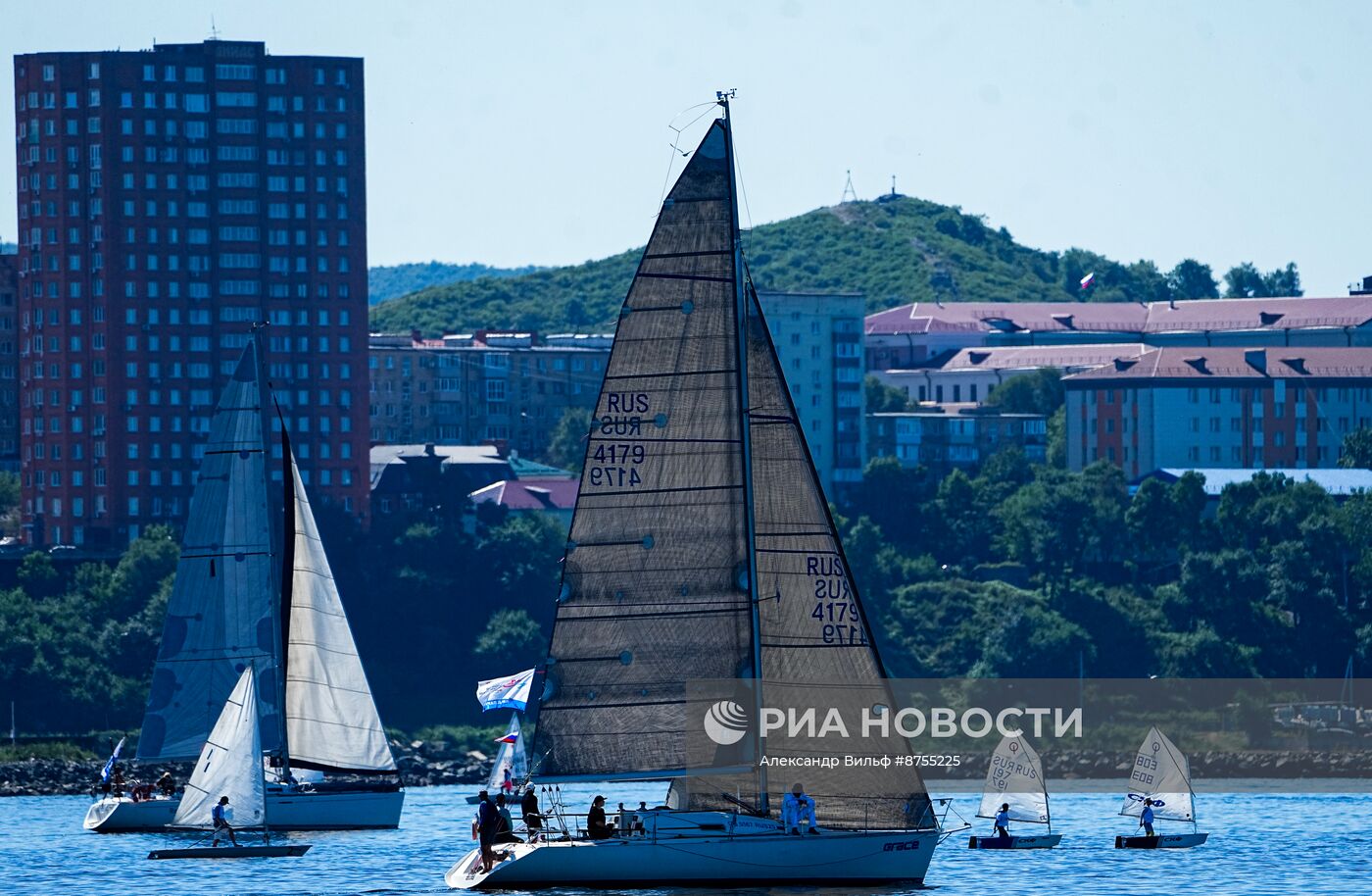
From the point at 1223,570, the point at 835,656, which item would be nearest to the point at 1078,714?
the point at 1223,570

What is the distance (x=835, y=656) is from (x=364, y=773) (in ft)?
101

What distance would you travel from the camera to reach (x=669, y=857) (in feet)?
174

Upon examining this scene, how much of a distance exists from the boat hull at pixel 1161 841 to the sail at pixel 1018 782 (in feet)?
12.1

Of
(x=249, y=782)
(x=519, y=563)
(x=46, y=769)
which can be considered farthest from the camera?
(x=519, y=563)

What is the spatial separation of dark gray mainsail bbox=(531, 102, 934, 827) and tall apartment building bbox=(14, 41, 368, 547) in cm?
13142

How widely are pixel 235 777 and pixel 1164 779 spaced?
26788 mm

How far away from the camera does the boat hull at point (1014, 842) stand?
79.0 meters

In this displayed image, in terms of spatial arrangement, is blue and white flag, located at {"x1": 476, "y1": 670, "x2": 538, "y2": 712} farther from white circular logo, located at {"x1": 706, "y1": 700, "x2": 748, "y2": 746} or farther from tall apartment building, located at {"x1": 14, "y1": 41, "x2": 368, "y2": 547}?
tall apartment building, located at {"x1": 14, "y1": 41, "x2": 368, "y2": 547}

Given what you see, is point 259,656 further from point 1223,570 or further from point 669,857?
point 1223,570

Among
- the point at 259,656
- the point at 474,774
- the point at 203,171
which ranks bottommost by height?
the point at 474,774

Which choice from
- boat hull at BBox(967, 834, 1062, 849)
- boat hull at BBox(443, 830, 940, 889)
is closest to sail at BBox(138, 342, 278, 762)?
boat hull at BBox(967, 834, 1062, 849)

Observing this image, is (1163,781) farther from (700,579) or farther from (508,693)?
(700,579)

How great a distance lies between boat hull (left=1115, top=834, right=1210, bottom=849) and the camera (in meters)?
78.9

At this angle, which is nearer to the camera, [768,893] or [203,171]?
[768,893]
